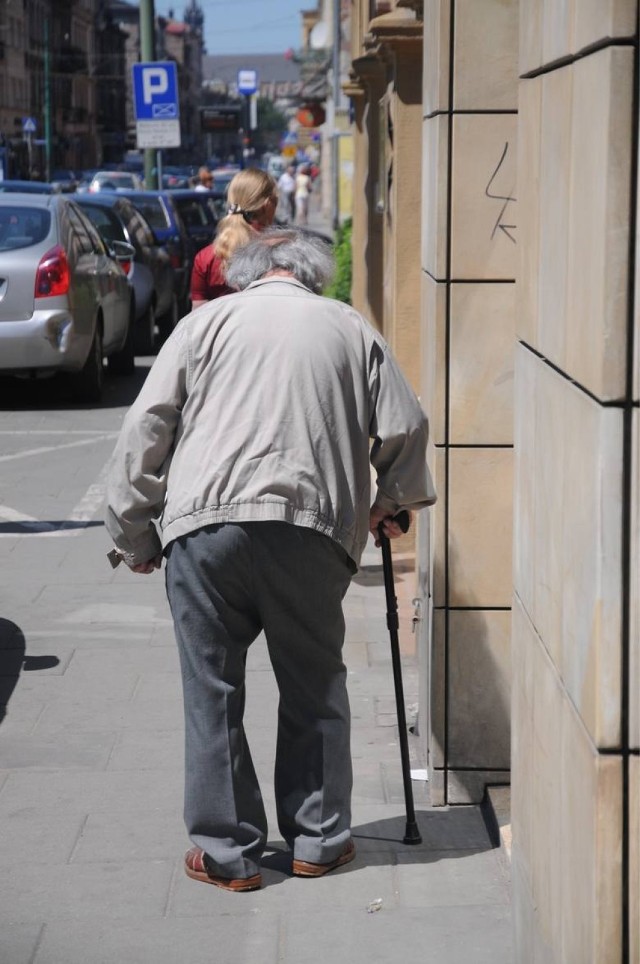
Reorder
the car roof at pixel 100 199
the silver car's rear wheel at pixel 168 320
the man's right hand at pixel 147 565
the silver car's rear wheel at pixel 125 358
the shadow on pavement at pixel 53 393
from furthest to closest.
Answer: the silver car's rear wheel at pixel 168 320 → the car roof at pixel 100 199 → the silver car's rear wheel at pixel 125 358 → the shadow on pavement at pixel 53 393 → the man's right hand at pixel 147 565

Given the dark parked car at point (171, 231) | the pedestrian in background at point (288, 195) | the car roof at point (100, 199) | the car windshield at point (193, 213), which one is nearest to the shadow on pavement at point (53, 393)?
the car roof at point (100, 199)

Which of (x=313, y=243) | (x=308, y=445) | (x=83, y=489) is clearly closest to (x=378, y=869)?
(x=308, y=445)

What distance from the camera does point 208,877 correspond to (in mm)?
4246

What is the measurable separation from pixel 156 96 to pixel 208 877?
841 inches

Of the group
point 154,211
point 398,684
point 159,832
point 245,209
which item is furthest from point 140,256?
point 398,684

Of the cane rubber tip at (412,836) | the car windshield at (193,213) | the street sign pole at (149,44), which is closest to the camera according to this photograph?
the cane rubber tip at (412,836)

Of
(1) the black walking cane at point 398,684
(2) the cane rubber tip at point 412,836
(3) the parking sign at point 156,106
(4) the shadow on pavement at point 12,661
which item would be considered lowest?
(4) the shadow on pavement at point 12,661

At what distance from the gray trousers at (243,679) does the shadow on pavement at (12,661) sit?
1.73 meters

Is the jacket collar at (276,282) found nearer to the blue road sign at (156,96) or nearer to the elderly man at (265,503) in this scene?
the elderly man at (265,503)

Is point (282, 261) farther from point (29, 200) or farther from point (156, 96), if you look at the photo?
point (156, 96)

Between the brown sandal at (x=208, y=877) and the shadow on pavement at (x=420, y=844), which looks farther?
the shadow on pavement at (x=420, y=844)

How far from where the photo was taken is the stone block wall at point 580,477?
7.66ft

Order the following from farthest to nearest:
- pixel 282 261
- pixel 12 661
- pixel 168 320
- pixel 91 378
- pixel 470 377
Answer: pixel 168 320
pixel 91 378
pixel 12 661
pixel 470 377
pixel 282 261

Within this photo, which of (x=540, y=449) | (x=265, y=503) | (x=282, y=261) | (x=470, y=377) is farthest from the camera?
(x=470, y=377)
